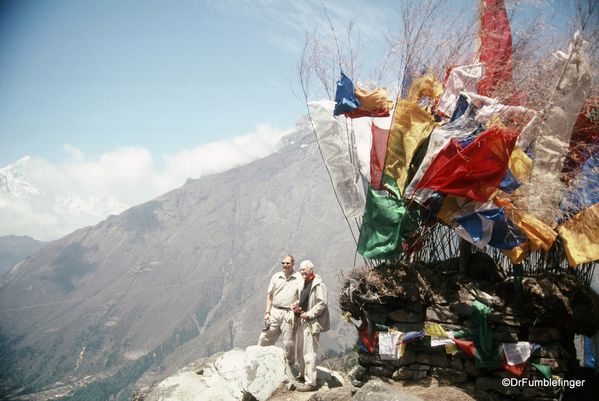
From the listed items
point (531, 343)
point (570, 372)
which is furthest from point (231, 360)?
point (570, 372)

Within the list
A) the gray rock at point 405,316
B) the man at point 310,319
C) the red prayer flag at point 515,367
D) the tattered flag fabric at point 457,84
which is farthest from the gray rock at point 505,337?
the tattered flag fabric at point 457,84

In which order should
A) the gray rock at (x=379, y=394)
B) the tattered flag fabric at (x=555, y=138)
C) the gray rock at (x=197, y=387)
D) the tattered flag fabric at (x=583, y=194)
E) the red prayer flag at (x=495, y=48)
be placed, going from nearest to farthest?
the gray rock at (x=379, y=394) < the tattered flag fabric at (x=555, y=138) < the tattered flag fabric at (x=583, y=194) < the gray rock at (x=197, y=387) < the red prayer flag at (x=495, y=48)

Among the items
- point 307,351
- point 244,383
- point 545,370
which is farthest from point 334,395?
point 545,370

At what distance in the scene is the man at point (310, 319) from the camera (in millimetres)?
5773

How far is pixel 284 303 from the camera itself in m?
6.12

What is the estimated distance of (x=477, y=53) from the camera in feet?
22.0

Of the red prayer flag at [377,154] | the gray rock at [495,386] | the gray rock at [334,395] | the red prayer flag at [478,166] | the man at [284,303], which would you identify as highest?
the red prayer flag at [377,154]

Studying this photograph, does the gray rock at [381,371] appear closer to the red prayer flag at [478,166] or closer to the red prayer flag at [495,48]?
the red prayer flag at [478,166]

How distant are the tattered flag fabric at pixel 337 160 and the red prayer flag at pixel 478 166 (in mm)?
1463

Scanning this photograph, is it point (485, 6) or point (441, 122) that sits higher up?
point (485, 6)

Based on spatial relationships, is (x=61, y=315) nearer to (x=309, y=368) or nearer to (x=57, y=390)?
(x=57, y=390)

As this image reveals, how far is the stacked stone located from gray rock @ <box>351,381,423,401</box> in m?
1.41

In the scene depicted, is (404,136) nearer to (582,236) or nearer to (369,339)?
(582,236)

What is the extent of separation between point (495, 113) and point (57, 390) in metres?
147
